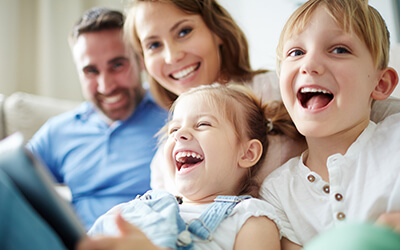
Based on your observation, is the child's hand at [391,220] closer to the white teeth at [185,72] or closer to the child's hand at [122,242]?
the child's hand at [122,242]

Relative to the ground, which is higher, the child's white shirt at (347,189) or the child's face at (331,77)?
the child's face at (331,77)

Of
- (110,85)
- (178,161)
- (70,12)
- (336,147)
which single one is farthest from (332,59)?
(70,12)

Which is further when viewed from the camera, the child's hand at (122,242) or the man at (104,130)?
the man at (104,130)

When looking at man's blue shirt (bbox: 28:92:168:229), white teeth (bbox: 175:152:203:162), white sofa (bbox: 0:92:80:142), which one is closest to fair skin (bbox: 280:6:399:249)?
white teeth (bbox: 175:152:203:162)

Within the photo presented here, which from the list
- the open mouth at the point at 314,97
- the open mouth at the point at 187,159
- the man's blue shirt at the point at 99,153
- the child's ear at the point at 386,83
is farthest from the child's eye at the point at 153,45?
the child's ear at the point at 386,83

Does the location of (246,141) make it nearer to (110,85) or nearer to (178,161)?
(178,161)

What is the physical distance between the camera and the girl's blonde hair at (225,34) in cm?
149

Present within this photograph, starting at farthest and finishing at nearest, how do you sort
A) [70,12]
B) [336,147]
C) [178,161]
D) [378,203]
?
[70,12], [178,161], [336,147], [378,203]

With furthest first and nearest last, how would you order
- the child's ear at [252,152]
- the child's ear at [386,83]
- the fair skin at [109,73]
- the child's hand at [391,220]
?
the fair skin at [109,73] → the child's ear at [252,152] → the child's ear at [386,83] → the child's hand at [391,220]

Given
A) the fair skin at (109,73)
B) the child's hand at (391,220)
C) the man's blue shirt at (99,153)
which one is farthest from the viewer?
the fair skin at (109,73)

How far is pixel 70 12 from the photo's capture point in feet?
10.4

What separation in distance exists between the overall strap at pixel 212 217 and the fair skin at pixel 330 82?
18 cm

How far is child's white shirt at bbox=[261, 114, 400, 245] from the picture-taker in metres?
0.83

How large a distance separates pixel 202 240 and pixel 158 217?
12cm
